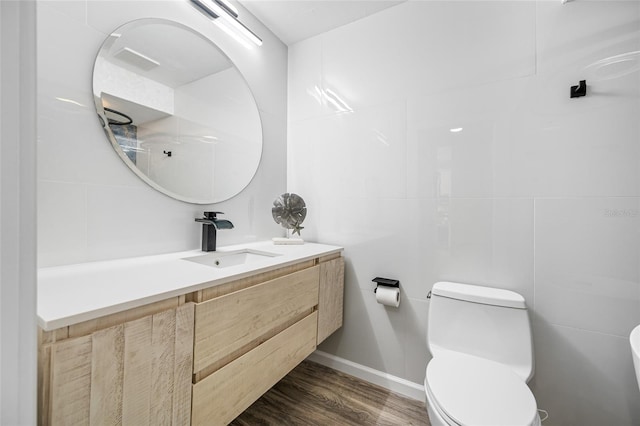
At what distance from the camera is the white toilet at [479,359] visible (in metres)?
0.88

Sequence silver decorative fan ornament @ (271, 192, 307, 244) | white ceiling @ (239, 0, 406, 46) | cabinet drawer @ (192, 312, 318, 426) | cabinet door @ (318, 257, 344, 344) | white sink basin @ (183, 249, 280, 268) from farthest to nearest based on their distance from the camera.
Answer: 1. silver decorative fan ornament @ (271, 192, 307, 244)
2. white ceiling @ (239, 0, 406, 46)
3. cabinet door @ (318, 257, 344, 344)
4. white sink basin @ (183, 249, 280, 268)
5. cabinet drawer @ (192, 312, 318, 426)

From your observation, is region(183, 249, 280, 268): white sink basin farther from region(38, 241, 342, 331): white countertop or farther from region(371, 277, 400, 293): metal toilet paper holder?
region(371, 277, 400, 293): metal toilet paper holder

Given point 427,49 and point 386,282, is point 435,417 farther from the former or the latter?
point 427,49

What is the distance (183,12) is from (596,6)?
1.96m

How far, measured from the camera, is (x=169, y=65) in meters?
1.31

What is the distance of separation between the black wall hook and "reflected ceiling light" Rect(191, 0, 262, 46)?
1.73 m

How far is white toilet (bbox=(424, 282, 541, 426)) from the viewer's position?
34.5 inches

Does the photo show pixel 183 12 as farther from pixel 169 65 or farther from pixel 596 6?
pixel 596 6

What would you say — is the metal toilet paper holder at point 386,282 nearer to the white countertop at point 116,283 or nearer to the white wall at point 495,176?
the white wall at point 495,176

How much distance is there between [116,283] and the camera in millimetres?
802

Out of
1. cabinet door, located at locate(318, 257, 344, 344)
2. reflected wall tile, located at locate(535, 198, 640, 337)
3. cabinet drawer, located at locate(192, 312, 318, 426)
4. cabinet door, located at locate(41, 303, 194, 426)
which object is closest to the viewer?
cabinet door, located at locate(41, 303, 194, 426)

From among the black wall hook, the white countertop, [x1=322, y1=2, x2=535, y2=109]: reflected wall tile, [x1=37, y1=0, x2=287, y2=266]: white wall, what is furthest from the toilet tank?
[x1=37, y1=0, x2=287, y2=266]: white wall

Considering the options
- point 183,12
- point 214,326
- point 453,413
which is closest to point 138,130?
point 183,12

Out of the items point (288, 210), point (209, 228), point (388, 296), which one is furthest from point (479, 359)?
point (209, 228)
